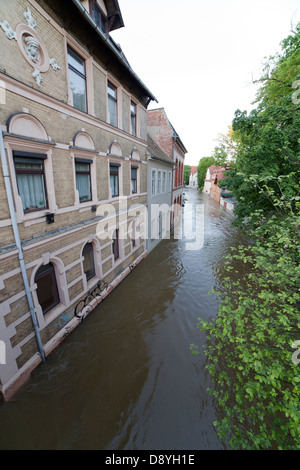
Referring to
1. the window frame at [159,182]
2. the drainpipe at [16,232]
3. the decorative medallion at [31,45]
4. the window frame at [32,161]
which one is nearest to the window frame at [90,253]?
the window frame at [32,161]

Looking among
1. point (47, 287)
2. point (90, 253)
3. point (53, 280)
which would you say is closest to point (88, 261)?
point (90, 253)

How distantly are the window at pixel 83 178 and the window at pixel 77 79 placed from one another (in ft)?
5.26

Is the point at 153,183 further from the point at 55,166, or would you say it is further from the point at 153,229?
the point at 55,166

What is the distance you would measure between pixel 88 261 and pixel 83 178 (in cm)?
308

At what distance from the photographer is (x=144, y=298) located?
27.9 ft

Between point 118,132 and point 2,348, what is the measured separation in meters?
8.13

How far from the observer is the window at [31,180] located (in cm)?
438

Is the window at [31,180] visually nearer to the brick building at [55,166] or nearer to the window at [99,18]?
the brick building at [55,166]

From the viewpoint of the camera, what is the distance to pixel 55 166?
520 centimetres

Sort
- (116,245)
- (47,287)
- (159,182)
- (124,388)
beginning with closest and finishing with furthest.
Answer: (124,388) → (47,287) → (116,245) → (159,182)

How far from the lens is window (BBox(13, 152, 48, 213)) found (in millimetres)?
4375
